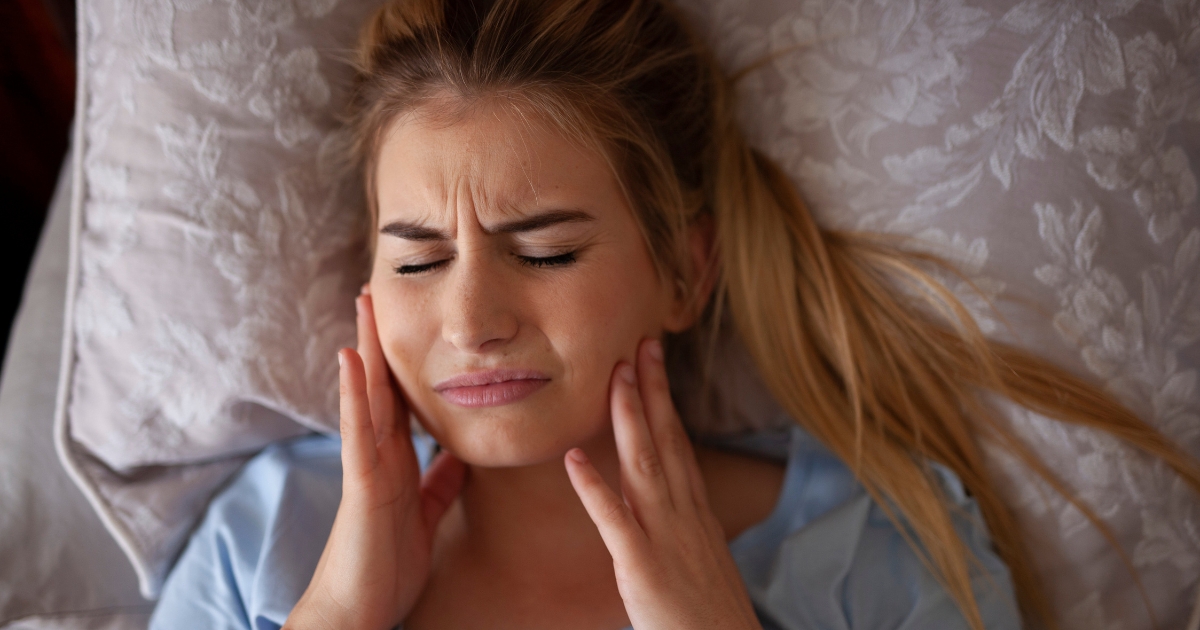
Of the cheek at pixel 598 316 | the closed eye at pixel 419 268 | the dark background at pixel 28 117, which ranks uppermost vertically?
the dark background at pixel 28 117

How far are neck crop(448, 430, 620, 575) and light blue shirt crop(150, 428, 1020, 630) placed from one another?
28 centimetres

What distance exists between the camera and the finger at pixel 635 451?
1.13 metres

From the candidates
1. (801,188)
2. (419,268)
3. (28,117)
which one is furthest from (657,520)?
(28,117)

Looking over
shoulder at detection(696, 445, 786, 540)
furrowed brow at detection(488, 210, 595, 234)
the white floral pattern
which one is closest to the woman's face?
furrowed brow at detection(488, 210, 595, 234)

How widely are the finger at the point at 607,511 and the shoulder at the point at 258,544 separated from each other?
1.88 ft

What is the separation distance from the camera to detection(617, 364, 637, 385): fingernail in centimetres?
116

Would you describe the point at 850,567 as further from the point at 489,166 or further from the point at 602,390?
the point at 489,166

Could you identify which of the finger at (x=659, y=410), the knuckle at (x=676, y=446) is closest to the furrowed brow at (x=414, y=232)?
the finger at (x=659, y=410)

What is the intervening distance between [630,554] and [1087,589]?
822 millimetres

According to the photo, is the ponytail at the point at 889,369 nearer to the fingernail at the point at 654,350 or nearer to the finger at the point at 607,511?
the fingernail at the point at 654,350

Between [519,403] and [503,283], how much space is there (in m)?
0.18

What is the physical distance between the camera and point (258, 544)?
4.44 feet

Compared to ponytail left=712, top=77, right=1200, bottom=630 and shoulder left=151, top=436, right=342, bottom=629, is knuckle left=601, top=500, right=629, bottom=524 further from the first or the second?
shoulder left=151, top=436, right=342, bottom=629

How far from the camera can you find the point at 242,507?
140 centimetres
